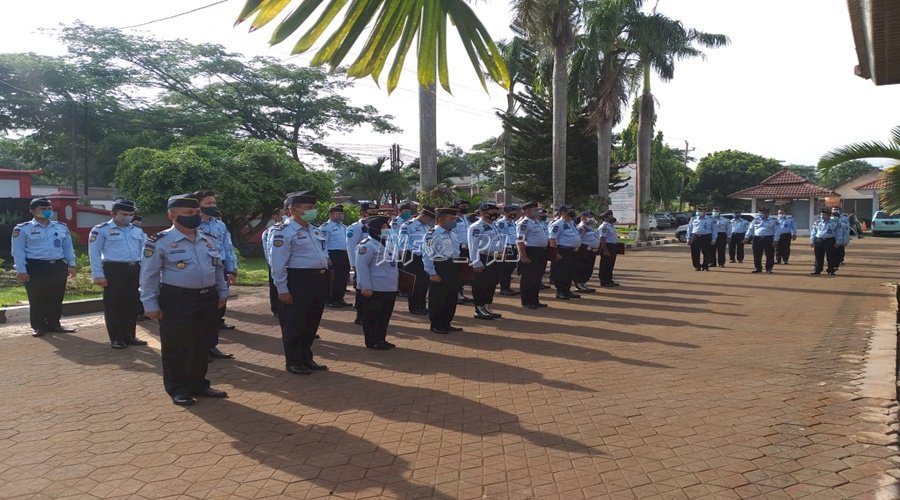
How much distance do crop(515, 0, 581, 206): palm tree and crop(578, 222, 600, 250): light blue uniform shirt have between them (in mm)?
7262

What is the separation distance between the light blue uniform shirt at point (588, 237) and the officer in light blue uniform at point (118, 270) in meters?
8.05

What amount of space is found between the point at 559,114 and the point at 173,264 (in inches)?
636

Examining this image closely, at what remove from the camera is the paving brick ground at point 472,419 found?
360 cm

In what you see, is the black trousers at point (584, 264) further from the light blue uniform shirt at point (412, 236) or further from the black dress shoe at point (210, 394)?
the black dress shoe at point (210, 394)

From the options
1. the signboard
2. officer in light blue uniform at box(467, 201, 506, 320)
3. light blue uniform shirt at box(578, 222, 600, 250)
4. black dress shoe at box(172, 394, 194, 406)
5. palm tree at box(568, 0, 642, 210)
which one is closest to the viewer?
black dress shoe at box(172, 394, 194, 406)

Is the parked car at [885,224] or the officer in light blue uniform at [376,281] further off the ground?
the parked car at [885,224]

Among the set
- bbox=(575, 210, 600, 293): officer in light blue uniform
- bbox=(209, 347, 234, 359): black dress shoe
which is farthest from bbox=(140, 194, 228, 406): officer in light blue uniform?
bbox=(575, 210, 600, 293): officer in light blue uniform

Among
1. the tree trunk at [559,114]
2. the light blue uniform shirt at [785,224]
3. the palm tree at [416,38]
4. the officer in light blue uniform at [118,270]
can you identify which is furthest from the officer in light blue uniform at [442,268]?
the light blue uniform shirt at [785,224]

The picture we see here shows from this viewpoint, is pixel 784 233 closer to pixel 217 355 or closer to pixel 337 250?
pixel 337 250

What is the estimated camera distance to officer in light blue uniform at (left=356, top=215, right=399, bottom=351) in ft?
22.5

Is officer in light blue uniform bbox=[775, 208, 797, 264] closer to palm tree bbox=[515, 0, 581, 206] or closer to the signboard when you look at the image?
palm tree bbox=[515, 0, 581, 206]

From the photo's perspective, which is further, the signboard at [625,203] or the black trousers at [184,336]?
the signboard at [625,203]

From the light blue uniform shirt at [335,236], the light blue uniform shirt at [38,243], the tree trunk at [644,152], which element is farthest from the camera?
the tree trunk at [644,152]

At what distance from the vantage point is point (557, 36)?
18719 mm
